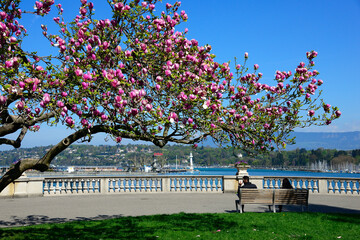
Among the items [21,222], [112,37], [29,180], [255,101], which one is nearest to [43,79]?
[112,37]

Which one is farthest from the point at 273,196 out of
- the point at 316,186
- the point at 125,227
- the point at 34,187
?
the point at 34,187

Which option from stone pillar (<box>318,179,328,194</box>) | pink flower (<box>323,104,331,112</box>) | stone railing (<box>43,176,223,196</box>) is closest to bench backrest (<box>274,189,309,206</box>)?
pink flower (<box>323,104,331,112</box>)

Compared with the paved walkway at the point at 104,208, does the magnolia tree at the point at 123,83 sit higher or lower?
higher

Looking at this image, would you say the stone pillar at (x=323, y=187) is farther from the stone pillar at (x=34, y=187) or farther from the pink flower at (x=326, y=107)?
the stone pillar at (x=34, y=187)

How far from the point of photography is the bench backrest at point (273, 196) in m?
12.7

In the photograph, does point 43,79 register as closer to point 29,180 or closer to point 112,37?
point 112,37

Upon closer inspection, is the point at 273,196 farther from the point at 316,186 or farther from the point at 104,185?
the point at 104,185

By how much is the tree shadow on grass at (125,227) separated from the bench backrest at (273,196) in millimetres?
1522

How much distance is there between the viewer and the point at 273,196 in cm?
1273

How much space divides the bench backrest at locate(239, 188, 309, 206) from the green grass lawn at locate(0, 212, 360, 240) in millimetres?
987

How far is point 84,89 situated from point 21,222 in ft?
23.7

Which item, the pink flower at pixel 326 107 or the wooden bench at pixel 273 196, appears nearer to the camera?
the pink flower at pixel 326 107

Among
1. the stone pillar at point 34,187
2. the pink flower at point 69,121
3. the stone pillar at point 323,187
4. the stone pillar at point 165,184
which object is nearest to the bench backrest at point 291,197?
the pink flower at point 69,121

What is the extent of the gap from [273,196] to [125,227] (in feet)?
18.7
